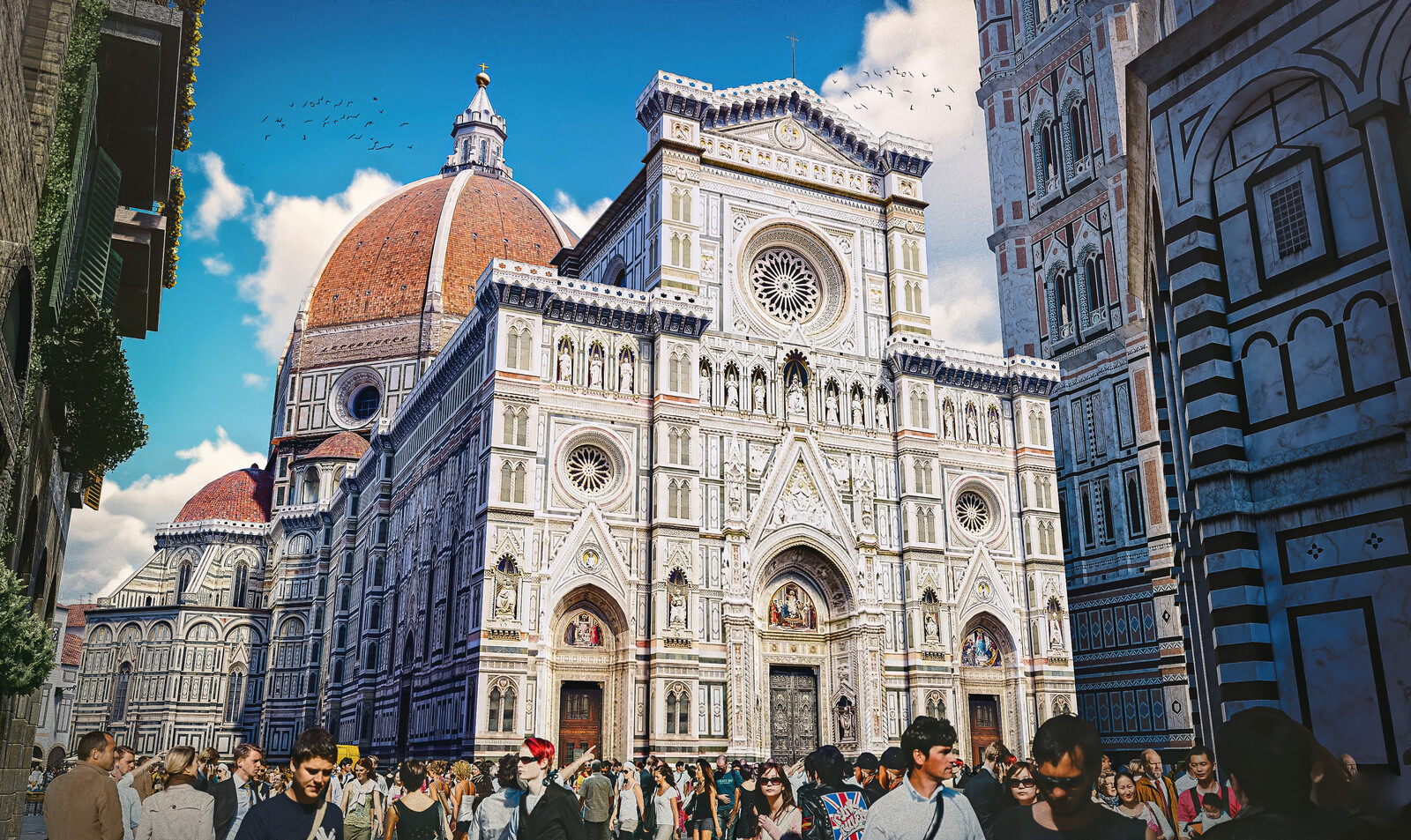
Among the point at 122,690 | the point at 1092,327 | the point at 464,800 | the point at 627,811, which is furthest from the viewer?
the point at 122,690

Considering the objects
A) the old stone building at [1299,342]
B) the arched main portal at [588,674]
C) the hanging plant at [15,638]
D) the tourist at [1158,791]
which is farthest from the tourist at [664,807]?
the arched main portal at [588,674]

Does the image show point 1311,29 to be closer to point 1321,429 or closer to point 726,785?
point 1321,429

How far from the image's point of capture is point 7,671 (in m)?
12.4

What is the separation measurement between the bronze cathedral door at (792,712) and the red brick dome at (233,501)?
45.2m

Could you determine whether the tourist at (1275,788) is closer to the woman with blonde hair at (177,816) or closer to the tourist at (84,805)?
the woman with blonde hair at (177,816)

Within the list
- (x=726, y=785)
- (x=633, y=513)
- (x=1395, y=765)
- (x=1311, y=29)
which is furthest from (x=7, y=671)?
(x=633, y=513)

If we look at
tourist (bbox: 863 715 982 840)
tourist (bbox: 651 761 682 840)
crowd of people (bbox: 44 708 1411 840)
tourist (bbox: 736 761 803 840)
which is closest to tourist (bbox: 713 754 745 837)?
crowd of people (bbox: 44 708 1411 840)

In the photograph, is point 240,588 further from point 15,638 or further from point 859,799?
point 859,799

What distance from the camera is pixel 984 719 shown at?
35531 millimetres

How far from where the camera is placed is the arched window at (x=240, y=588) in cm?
6372

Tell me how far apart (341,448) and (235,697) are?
15.4 m

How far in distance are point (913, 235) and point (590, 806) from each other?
99.7 feet

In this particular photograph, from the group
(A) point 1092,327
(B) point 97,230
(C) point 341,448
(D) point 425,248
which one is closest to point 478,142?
(D) point 425,248

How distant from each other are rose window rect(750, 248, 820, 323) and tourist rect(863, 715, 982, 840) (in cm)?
3149
